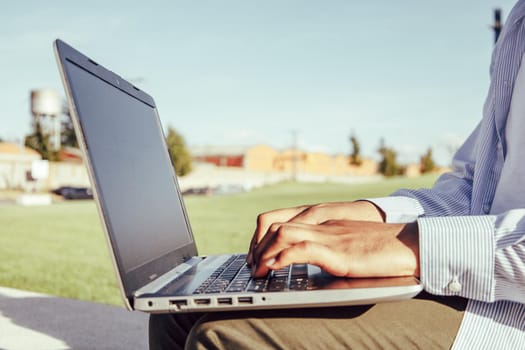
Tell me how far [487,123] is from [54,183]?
4150 centimetres

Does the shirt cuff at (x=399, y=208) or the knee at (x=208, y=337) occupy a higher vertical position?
the shirt cuff at (x=399, y=208)

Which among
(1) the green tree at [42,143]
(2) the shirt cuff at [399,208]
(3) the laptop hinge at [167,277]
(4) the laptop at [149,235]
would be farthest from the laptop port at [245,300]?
(1) the green tree at [42,143]

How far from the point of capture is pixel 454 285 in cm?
94

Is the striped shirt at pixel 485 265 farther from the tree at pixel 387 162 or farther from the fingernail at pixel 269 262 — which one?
the tree at pixel 387 162

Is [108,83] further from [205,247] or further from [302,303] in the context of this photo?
[205,247]

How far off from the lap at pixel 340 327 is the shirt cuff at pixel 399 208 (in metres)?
0.39

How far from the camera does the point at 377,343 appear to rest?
948 millimetres

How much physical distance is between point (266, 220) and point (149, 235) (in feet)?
0.95

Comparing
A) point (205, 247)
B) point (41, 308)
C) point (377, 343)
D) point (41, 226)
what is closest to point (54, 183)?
point (41, 226)

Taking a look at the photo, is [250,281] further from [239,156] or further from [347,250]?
[239,156]

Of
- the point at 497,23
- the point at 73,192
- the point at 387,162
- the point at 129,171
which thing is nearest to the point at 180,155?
the point at 73,192

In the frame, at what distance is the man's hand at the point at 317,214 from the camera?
4.16 ft

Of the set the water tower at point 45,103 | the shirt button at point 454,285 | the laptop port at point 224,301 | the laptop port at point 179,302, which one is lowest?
the laptop port at point 179,302

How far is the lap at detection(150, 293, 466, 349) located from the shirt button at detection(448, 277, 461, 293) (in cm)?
5
